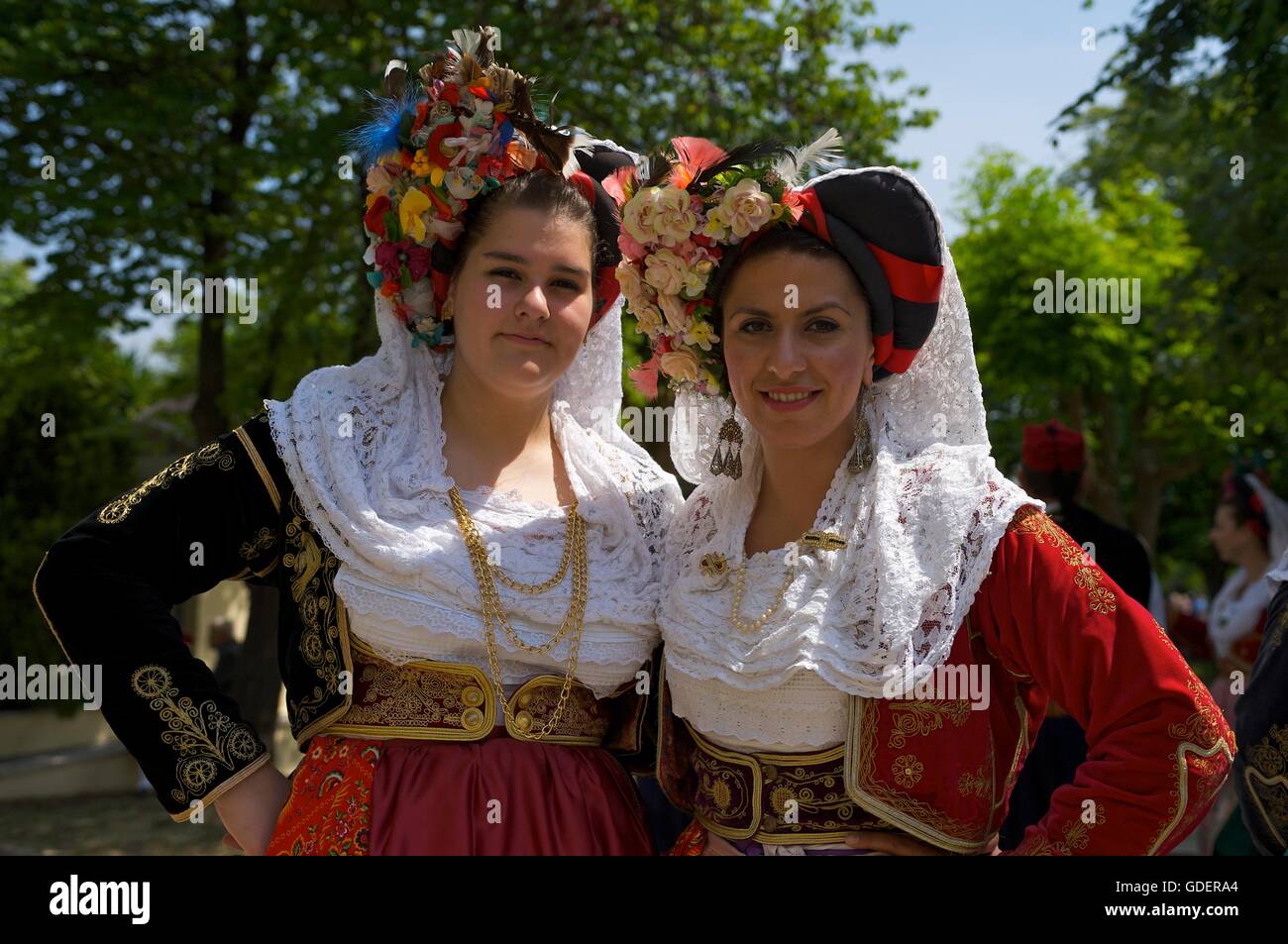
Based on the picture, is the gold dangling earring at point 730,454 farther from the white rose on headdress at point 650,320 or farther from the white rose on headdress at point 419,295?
the white rose on headdress at point 419,295

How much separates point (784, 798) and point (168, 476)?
133cm

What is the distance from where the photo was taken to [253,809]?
8.10 feet

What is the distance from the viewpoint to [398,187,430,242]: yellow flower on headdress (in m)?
2.70

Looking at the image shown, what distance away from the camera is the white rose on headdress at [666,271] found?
8.19 feet

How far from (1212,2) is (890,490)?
5160 millimetres

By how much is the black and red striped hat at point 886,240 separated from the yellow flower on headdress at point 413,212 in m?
0.82

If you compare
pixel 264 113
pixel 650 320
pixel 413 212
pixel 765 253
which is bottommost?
pixel 650 320

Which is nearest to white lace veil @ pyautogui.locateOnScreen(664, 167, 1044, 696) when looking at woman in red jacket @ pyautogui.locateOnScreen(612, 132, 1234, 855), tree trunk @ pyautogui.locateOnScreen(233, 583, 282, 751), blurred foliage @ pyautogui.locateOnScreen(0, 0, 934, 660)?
woman in red jacket @ pyautogui.locateOnScreen(612, 132, 1234, 855)

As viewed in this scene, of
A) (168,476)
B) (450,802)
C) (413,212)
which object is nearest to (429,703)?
(450,802)

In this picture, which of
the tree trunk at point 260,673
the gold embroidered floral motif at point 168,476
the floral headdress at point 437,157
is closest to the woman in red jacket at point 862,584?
the floral headdress at point 437,157

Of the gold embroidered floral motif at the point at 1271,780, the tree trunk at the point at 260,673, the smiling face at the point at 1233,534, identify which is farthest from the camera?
the tree trunk at the point at 260,673

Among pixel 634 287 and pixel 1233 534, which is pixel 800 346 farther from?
pixel 1233 534

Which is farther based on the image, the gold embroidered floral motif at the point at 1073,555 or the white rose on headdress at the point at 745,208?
the white rose on headdress at the point at 745,208

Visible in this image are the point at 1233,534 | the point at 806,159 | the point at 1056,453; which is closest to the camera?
the point at 806,159
